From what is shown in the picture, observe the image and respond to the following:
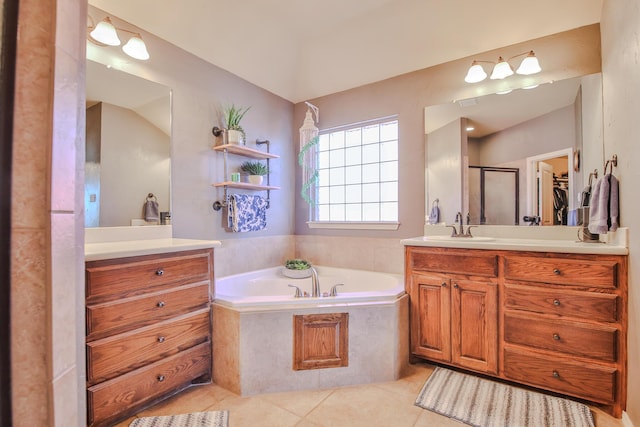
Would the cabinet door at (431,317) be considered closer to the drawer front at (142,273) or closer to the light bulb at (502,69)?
the drawer front at (142,273)

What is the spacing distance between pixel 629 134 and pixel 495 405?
1643 millimetres

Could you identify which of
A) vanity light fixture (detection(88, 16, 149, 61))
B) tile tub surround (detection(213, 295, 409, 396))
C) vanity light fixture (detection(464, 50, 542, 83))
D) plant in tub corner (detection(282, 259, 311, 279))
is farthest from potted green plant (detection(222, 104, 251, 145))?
vanity light fixture (detection(464, 50, 542, 83))

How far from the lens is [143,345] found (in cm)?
172

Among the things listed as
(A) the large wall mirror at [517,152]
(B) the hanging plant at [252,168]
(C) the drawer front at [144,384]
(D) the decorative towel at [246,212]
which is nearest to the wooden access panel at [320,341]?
(C) the drawer front at [144,384]

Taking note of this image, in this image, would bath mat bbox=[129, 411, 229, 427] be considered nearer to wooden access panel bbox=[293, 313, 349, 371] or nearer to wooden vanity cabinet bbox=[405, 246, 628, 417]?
wooden access panel bbox=[293, 313, 349, 371]

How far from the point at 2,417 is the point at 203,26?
2.72 m

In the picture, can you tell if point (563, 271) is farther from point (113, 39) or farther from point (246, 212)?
point (113, 39)

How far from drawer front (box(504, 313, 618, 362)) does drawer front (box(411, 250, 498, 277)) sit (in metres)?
0.31

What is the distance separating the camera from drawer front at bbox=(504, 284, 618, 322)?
1730 mm

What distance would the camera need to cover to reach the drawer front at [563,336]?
68.1 inches

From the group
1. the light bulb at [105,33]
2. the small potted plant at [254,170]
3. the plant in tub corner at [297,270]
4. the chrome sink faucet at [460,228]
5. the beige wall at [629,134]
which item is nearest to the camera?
the beige wall at [629,134]

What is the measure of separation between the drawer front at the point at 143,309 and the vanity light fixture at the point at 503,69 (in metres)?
2.57

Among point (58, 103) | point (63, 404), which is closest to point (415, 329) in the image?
point (63, 404)

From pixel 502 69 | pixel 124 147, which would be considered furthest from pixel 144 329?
pixel 502 69
